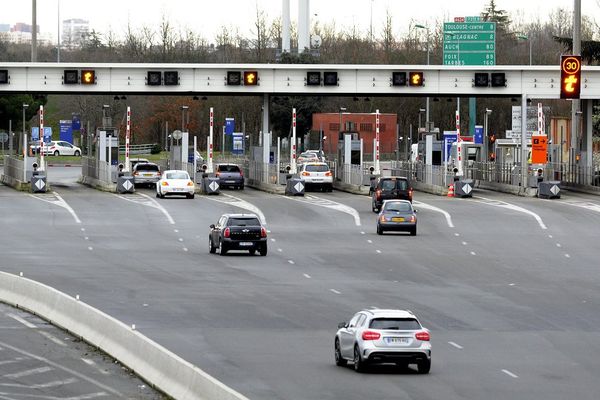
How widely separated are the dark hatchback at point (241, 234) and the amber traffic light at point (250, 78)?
28531 millimetres

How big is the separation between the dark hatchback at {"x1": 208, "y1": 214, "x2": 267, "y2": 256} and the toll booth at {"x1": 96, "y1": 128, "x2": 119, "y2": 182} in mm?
30460

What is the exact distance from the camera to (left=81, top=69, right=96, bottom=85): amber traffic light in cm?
7575

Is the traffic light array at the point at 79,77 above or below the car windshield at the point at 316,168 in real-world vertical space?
above

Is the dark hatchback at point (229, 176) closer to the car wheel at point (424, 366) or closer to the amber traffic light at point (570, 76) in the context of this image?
the amber traffic light at point (570, 76)

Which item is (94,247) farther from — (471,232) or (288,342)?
(288,342)

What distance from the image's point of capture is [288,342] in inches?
1189

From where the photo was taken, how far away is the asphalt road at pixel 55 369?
24.4 m

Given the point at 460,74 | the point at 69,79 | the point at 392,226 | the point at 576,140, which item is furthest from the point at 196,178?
the point at 392,226

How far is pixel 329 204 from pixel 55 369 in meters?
41.8

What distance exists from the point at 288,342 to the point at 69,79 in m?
47.7

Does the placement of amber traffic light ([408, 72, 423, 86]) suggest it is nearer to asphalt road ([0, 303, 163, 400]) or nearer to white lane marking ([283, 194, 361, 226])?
white lane marking ([283, 194, 361, 226])

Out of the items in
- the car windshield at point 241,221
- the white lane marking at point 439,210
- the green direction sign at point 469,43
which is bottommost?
the white lane marking at point 439,210

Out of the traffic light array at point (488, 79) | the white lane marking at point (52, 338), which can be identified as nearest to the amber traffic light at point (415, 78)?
the traffic light array at point (488, 79)

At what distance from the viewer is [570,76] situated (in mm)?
40281
